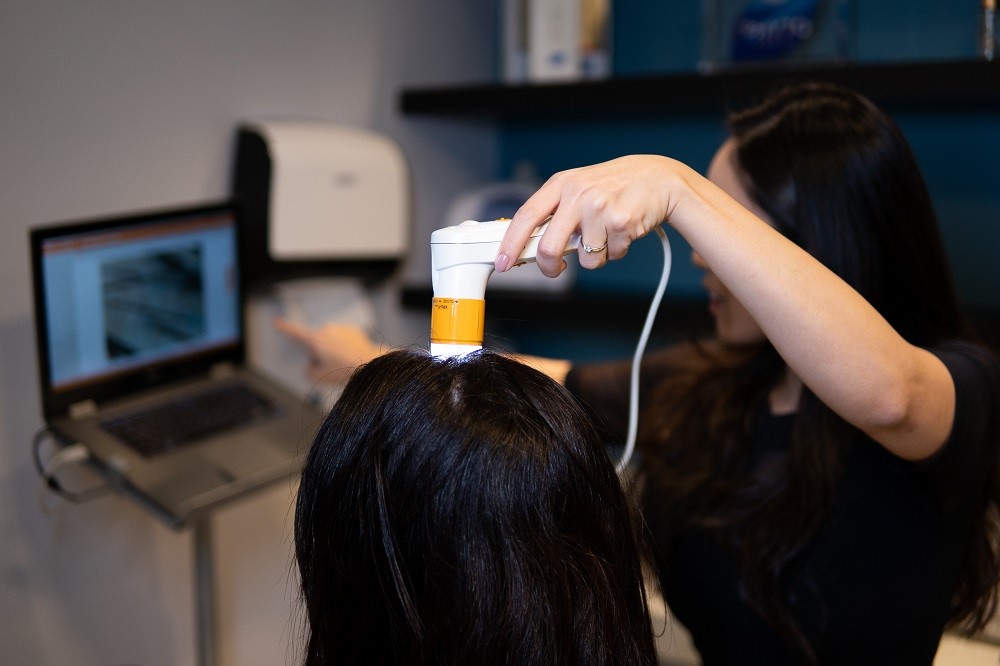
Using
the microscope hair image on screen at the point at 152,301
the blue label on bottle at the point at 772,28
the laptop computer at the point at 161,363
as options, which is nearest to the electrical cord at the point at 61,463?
the laptop computer at the point at 161,363

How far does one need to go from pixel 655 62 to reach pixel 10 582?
190 centimetres

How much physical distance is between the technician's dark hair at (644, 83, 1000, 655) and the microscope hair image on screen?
90cm

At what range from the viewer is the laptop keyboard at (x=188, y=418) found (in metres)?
1.52

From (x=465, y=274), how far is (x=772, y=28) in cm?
161

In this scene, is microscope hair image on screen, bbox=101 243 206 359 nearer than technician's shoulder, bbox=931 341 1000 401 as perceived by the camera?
No

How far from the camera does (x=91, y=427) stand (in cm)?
149

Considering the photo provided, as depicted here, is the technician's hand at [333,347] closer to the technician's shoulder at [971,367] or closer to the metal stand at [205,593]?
the metal stand at [205,593]

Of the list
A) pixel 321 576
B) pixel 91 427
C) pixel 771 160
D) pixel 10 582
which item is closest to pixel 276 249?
pixel 91 427

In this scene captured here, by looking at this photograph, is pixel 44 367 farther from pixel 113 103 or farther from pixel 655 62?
pixel 655 62

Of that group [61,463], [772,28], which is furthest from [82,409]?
[772,28]

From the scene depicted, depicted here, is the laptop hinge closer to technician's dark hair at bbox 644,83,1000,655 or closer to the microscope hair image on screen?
the microscope hair image on screen

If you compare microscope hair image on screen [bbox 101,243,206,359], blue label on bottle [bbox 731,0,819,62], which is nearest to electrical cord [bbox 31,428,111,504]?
microscope hair image on screen [bbox 101,243,206,359]

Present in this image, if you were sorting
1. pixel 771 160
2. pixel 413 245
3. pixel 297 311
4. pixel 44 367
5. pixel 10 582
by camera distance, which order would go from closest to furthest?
pixel 771 160, pixel 44 367, pixel 10 582, pixel 297 311, pixel 413 245

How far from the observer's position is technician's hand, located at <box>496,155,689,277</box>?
2.69ft
